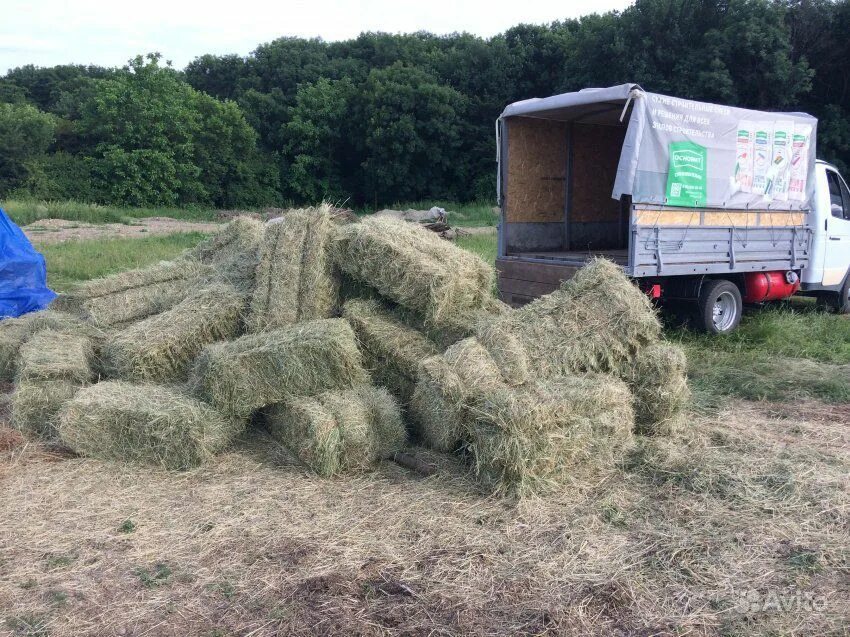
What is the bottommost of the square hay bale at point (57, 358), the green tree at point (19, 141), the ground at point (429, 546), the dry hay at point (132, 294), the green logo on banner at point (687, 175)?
the ground at point (429, 546)

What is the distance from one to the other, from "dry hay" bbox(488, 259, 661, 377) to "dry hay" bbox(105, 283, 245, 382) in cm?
256

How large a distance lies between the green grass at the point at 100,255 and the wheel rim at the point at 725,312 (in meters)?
10.3

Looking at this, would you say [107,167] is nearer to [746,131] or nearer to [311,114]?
[311,114]

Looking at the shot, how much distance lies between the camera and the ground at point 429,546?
3590mm

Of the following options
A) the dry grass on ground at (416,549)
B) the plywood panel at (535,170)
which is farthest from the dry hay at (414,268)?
the plywood panel at (535,170)

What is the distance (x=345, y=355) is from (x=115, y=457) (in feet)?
6.35

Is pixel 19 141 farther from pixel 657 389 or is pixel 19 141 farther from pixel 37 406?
pixel 657 389

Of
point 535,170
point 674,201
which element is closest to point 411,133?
point 535,170

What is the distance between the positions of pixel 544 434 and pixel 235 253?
4.60m

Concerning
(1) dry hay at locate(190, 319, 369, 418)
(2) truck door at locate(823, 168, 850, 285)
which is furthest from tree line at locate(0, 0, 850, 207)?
(1) dry hay at locate(190, 319, 369, 418)

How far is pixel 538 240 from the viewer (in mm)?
11008

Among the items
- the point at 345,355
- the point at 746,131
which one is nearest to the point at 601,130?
the point at 746,131

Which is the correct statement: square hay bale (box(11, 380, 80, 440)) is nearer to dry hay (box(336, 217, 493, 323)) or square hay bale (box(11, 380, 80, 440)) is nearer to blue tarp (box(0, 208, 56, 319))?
dry hay (box(336, 217, 493, 323))

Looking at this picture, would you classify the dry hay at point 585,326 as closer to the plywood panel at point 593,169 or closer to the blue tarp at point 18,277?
the plywood panel at point 593,169
